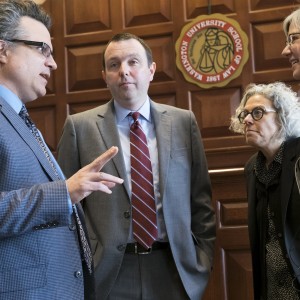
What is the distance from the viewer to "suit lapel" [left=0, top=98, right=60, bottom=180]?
5.37 ft

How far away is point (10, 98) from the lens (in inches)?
68.6

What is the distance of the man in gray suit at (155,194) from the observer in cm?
223

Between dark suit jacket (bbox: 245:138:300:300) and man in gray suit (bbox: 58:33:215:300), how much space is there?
0.19 metres

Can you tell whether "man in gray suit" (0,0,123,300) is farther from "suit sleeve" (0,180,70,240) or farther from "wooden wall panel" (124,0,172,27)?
"wooden wall panel" (124,0,172,27)

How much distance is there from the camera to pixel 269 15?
332 cm

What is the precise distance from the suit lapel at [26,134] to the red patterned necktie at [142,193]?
0.64 m

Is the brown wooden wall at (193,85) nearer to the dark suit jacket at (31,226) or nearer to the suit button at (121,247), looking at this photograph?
the suit button at (121,247)

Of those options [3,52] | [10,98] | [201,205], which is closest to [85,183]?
[10,98]

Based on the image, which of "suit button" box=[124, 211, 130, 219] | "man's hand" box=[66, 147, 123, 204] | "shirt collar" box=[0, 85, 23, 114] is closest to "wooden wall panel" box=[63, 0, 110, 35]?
"suit button" box=[124, 211, 130, 219]

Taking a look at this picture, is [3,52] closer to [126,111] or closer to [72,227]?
[72,227]

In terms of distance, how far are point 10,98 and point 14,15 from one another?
280 mm

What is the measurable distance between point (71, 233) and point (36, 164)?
0.80 ft

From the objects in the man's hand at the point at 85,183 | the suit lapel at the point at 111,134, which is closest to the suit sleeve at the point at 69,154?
the suit lapel at the point at 111,134

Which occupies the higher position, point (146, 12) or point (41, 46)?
point (146, 12)
